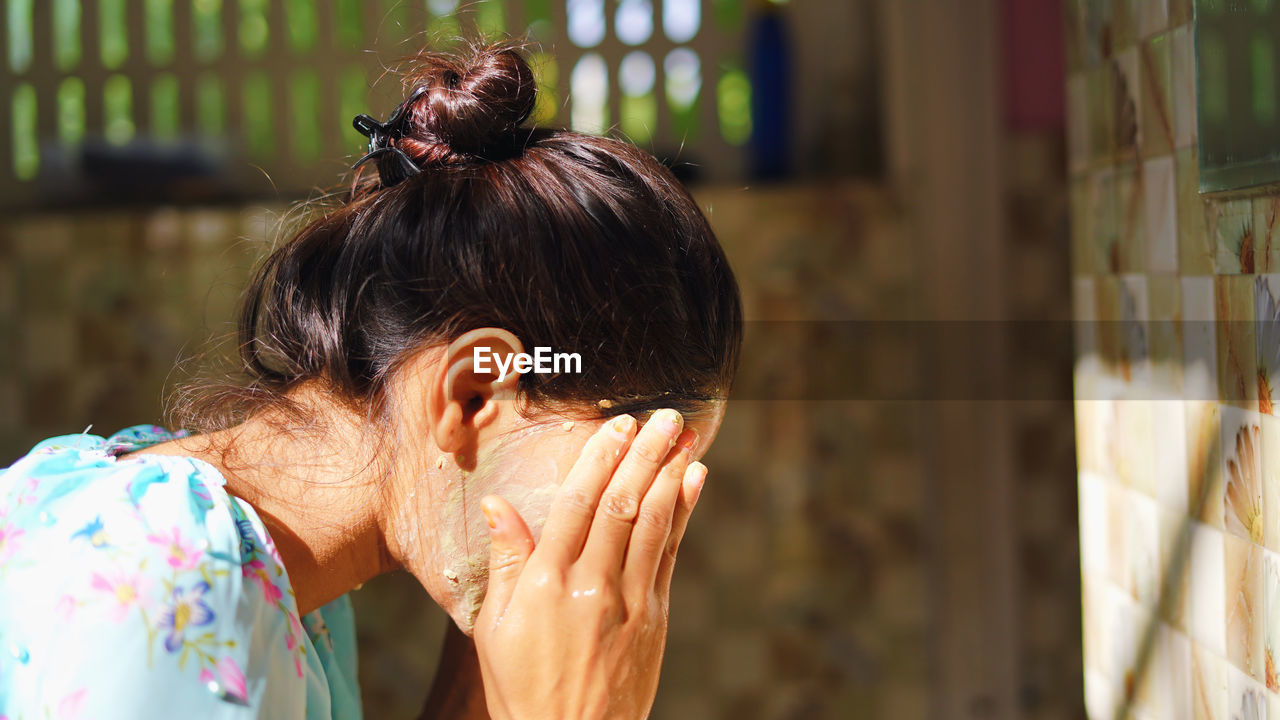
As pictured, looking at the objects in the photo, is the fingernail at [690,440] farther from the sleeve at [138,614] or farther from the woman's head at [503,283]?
the sleeve at [138,614]

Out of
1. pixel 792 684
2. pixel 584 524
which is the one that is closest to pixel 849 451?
pixel 792 684

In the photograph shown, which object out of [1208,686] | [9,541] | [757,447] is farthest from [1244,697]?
[757,447]

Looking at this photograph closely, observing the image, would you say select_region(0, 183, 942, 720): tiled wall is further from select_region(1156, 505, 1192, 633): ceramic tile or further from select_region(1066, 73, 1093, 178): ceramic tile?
select_region(1156, 505, 1192, 633): ceramic tile

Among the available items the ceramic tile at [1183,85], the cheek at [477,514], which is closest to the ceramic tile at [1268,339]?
the ceramic tile at [1183,85]

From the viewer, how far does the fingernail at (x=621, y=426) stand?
69cm

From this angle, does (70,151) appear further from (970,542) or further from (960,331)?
(970,542)

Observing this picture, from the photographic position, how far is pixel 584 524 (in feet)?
2.25

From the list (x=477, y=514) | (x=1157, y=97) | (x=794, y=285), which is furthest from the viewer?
(x=794, y=285)

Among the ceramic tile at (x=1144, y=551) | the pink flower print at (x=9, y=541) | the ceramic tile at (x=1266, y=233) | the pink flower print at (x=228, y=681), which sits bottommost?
the pink flower print at (x=228, y=681)

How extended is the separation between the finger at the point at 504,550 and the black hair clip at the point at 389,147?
0.26m

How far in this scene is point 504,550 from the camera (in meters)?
0.68

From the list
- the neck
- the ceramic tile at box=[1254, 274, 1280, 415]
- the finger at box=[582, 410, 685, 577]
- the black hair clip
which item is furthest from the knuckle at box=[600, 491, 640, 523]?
the ceramic tile at box=[1254, 274, 1280, 415]

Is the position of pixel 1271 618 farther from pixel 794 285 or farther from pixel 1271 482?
pixel 794 285

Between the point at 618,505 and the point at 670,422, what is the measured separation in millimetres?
71
